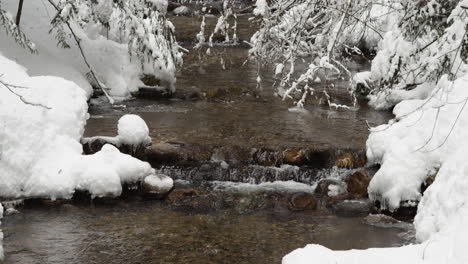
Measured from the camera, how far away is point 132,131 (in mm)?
9984

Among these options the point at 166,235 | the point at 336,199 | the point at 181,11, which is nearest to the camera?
the point at 166,235

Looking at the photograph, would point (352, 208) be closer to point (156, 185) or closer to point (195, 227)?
point (195, 227)

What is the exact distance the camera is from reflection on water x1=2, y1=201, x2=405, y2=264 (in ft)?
23.4

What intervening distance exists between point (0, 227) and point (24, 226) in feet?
0.96

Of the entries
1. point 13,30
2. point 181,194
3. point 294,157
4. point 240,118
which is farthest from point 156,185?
point 13,30

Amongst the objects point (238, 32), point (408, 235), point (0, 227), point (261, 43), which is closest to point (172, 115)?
point (0, 227)

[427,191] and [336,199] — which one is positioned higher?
[427,191]

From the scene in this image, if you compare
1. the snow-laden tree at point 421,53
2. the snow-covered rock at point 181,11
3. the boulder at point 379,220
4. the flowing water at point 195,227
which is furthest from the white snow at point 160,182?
the snow-covered rock at point 181,11

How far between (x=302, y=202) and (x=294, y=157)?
1451 mm

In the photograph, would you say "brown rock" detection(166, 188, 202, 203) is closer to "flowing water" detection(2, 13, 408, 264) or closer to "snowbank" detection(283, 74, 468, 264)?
"flowing water" detection(2, 13, 408, 264)

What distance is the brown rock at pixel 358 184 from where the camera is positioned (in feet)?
30.1

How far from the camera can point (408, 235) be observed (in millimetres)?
7789

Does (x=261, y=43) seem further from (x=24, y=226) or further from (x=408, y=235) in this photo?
(x=24, y=226)

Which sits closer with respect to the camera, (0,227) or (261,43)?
(261,43)
